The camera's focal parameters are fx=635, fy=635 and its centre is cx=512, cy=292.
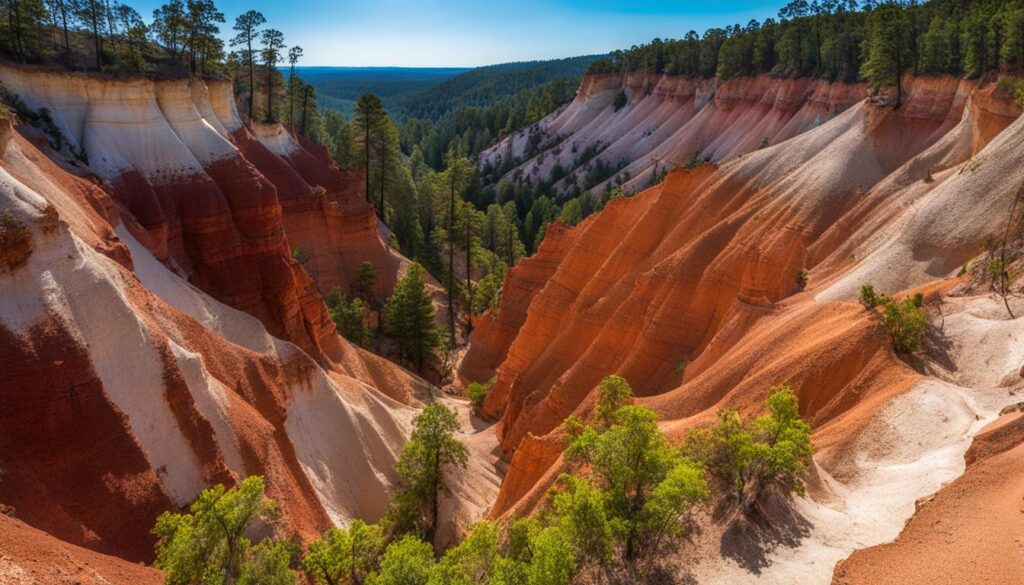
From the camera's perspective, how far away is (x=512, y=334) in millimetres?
Answer: 49312

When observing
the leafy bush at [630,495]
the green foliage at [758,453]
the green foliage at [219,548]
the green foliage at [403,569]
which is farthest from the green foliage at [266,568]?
the green foliage at [758,453]

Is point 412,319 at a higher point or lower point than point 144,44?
lower

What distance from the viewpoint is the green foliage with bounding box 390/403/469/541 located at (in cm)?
2434

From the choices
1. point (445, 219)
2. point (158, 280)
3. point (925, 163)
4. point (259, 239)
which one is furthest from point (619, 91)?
point (158, 280)

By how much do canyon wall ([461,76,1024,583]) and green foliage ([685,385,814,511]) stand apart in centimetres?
131

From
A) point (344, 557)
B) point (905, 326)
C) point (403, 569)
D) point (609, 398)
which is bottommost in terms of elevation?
point (344, 557)

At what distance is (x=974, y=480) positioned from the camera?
14.2 meters

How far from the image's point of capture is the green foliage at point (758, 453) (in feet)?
49.3

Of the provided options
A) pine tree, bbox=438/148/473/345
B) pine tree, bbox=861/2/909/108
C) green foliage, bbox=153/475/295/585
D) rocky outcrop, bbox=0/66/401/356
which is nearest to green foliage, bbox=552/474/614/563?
green foliage, bbox=153/475/295/585

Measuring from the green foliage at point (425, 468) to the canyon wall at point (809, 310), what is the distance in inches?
123

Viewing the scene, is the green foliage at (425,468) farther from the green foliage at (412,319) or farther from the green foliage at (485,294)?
the green foliage at (485,294)

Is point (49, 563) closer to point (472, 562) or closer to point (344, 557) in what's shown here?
point (344, 557)

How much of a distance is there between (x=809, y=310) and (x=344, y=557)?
2215 cm

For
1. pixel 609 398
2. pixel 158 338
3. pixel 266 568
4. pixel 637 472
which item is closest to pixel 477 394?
pixel 609 398
